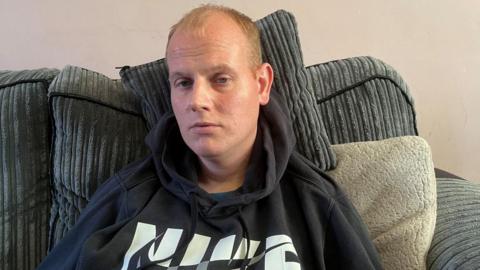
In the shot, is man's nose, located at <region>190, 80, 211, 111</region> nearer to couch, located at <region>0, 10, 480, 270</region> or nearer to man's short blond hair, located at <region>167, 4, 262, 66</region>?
man's short blond hair, located at <region>167, 4, 262, 66</region>

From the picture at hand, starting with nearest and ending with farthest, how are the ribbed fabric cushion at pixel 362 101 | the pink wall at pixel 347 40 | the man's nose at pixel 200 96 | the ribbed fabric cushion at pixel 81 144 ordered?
the man's nose at pixel 200 96 < the ribbed fabric cushion at pixel 81 144 < the ribbed fabric cushion at pixel 362 101 < the pink wall at pixel 347 40

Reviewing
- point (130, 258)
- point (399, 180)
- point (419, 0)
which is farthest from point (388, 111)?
point (130, 258)

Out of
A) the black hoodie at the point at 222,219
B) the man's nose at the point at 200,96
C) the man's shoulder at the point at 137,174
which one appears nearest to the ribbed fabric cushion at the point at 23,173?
the black hoodie at the point at 222,219

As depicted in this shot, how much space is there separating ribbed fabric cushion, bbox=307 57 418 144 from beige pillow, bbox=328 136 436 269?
14 centimetres

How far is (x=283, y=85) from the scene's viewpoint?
116 cm

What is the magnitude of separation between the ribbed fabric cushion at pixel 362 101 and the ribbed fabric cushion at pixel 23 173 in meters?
0.77

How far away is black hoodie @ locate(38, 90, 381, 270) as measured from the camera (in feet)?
3.08

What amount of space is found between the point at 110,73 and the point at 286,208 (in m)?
0.87

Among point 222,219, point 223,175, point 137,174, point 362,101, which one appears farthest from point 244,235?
point 362,101

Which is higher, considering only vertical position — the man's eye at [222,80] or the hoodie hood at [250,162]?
the man's eye at [222,80]

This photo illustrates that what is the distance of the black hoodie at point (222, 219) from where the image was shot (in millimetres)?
939

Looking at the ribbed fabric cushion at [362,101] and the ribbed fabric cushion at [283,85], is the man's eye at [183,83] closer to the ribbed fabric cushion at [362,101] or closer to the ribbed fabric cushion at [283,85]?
the ribbed fabric cushion at [283,85]

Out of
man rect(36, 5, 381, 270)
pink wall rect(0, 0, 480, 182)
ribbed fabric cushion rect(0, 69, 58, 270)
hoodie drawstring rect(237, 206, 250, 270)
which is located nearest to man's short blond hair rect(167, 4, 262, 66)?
man rect(36, 5, 381, 270)

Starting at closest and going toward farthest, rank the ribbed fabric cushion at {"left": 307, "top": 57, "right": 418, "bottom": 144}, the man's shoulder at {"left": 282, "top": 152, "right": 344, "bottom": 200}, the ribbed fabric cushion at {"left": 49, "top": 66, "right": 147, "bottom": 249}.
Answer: the man's shoulder at {"left": 282, "top": 152, "right": 344, "bottom": 200} → the ribbed fabric cushion at {"left": 49, "top": 66, "right": 147, "bottom": 249} → the ribbed fabric cushion at {"left": 307, "top": 57, "right": 418, "bottom": 144}
